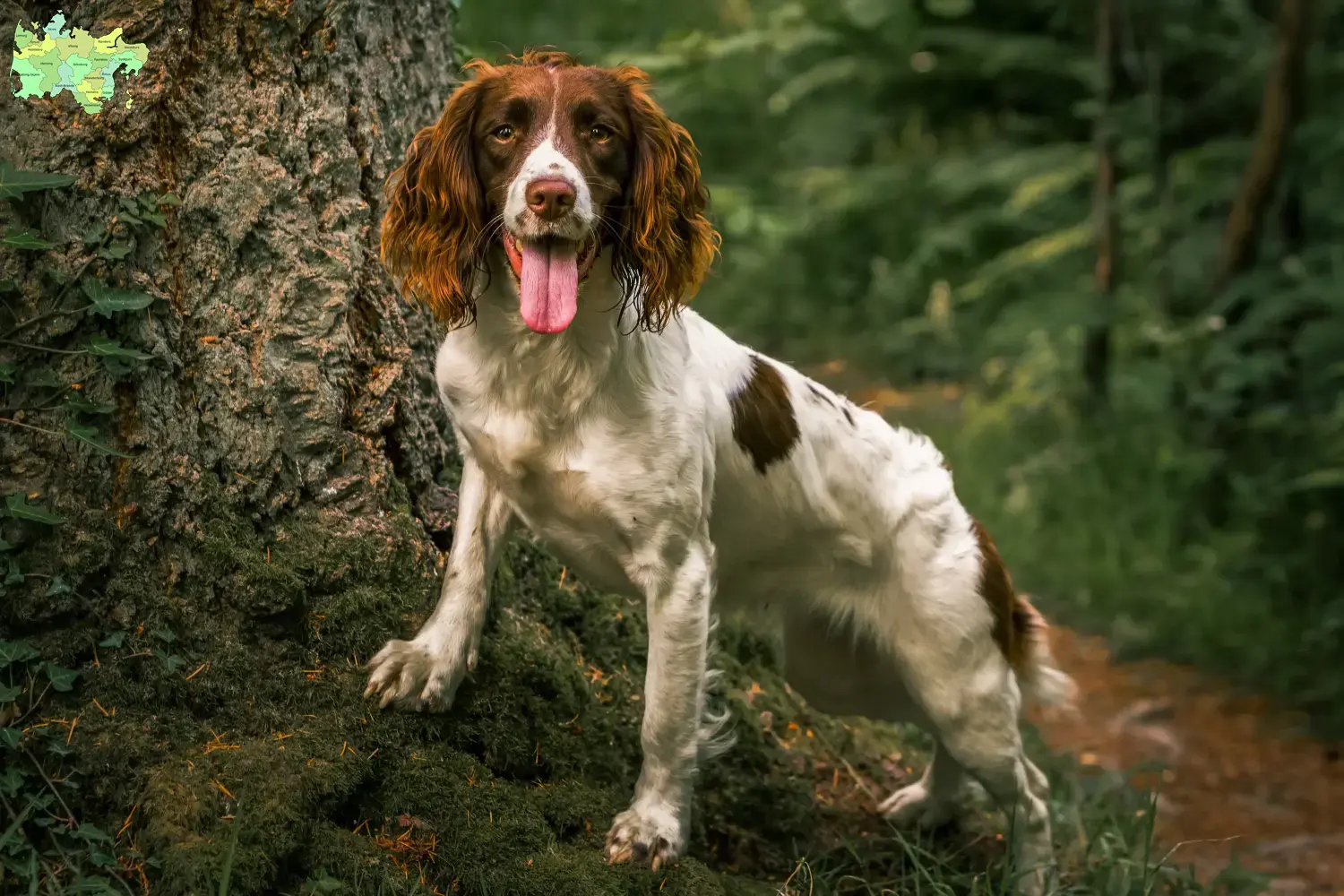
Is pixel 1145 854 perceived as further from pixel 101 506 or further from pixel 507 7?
pixel 507 7

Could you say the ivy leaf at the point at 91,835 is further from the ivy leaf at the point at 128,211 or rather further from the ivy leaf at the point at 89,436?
the ivy leaf at the point at 128,211

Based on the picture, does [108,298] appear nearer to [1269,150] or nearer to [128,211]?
[128,211]

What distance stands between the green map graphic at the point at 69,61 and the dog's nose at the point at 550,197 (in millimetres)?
975

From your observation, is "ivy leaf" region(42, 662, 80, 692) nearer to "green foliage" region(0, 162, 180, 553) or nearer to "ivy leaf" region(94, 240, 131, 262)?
"green foliage" region(0, 162, 180, 553)

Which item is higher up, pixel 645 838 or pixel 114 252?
pixel 114 252

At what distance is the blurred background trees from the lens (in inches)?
248

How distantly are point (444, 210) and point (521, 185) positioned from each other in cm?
26

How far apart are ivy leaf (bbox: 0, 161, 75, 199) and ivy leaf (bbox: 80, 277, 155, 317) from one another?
208 mm

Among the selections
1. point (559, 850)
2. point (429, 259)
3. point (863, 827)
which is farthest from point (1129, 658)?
point (429, 259)

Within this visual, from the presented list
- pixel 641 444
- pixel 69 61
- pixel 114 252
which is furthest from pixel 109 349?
pixel 641 444

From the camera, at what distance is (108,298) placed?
2.81 metres

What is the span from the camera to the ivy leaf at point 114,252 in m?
2.82

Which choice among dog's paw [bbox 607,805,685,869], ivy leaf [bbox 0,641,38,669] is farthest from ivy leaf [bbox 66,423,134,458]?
dog's paw [bbox 607,805,685,869]

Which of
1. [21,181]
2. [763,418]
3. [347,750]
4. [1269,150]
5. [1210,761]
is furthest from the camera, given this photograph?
[1269,150]
